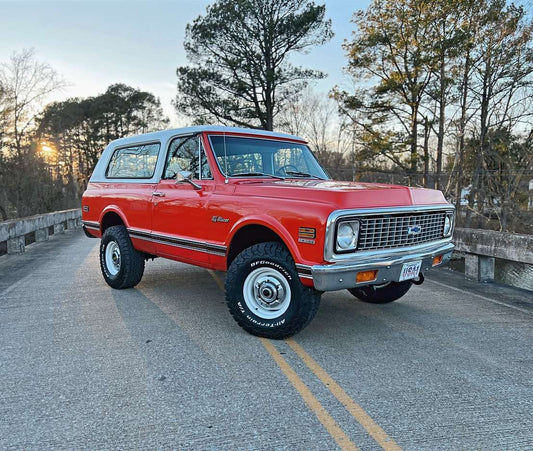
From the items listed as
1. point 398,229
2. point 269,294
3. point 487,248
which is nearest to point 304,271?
point 269,294

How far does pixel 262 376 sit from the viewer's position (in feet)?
A: 10.6

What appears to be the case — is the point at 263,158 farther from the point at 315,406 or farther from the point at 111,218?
the point at 315,406

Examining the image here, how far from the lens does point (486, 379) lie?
126 inches

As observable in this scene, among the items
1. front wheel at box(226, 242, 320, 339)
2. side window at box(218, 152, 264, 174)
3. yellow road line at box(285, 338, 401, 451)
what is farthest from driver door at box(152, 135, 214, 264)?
yellow road line at box(285, 338, 401, 451)

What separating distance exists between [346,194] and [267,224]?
0.79 metres

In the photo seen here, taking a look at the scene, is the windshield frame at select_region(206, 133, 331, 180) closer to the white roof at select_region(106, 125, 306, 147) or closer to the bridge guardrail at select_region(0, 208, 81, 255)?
the white roof at select_region(106, 125, 306, 147)

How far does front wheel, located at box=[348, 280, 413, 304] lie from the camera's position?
199 inches

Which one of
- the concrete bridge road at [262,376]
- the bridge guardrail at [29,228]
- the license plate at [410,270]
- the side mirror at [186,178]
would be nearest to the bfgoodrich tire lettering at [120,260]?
the concrete bridge road at [262,376]

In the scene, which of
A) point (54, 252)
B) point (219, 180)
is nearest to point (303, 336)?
point (219, 180)

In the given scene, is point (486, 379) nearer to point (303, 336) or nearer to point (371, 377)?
point (371, 377)

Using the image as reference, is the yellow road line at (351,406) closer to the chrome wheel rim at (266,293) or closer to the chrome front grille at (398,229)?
the chrome wheel rim at (266,293)

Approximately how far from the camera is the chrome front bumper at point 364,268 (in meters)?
3.44

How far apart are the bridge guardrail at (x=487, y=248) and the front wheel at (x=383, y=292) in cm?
203

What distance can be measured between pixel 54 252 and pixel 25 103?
70.1 feet
